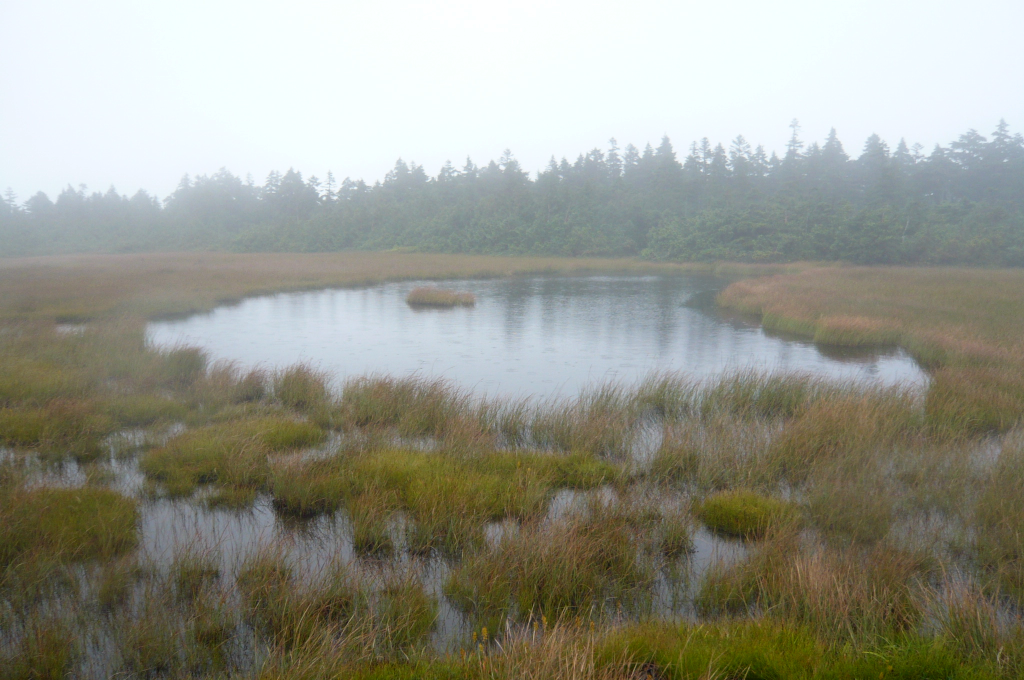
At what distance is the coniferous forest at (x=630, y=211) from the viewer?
144ft

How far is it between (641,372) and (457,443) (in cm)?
657

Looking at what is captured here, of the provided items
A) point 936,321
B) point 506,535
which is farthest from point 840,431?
point 936,321

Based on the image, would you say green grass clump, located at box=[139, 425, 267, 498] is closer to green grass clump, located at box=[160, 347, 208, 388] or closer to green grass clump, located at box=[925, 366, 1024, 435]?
green grass clump, located at box=[160, 347, 208, 388]

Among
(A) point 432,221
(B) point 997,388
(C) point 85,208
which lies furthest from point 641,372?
(C) point 85,208

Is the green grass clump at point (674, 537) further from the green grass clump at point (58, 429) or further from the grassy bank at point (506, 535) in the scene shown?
the green grass clump at point (58, 429)

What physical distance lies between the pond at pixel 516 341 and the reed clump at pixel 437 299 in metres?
0.56

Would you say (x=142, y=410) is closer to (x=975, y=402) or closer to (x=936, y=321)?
(x=975, y=402)

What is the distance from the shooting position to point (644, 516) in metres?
5.61

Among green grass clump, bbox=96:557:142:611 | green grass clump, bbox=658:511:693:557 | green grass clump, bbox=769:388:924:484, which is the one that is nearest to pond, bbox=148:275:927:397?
green grass clump, bbox=769:388:924:484

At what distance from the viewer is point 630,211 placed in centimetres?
6028

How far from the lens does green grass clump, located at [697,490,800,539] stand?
17.6ft

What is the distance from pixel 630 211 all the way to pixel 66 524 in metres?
59.0

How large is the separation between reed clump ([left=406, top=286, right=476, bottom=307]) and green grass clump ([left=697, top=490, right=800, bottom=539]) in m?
19.1

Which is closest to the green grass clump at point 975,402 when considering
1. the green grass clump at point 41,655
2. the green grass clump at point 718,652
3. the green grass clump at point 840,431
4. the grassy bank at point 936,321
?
the grassy bank at point 936,321
